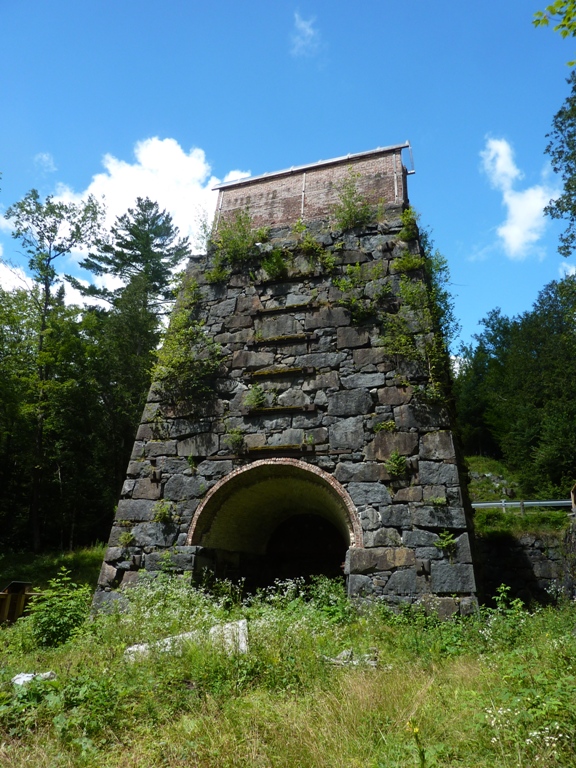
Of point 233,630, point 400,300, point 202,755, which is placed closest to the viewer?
point 202,755

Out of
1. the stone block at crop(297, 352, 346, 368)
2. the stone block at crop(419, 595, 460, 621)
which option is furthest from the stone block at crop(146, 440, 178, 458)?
the stone block at crop(419, 595, 460, 621)

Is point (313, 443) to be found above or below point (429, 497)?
above

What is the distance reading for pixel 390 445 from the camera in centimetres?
788

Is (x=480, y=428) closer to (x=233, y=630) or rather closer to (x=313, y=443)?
(x=313, y=443)

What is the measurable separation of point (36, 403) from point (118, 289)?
10.00 metres

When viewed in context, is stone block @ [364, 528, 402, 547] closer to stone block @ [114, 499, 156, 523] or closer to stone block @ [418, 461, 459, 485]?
stone block @ [418, 461, 459, 485]

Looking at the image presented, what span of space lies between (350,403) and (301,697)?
15.2ft

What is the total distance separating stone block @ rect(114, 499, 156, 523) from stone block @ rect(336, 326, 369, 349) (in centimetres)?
409

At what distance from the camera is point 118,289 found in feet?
89.8

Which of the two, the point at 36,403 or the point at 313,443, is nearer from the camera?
the point at 313,443

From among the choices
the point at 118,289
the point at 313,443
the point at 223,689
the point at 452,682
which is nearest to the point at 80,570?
the point at 313,443

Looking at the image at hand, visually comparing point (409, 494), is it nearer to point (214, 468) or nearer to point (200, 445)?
point (214, 468)

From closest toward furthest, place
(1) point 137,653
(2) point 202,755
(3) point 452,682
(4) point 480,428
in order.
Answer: (2) point 202,755
(3) point 452,682
(1) point 137,653
(4) point 480,428

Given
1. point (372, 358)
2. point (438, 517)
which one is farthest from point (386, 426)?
point (438, 517)
